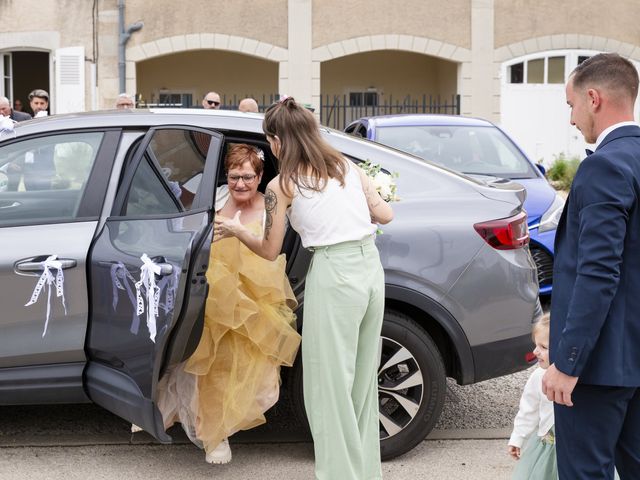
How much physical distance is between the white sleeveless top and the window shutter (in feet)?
54.1

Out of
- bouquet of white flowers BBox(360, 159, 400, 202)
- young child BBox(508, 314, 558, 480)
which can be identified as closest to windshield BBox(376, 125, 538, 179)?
bouquet of white flowers BBox(360, 159, 400, 202)

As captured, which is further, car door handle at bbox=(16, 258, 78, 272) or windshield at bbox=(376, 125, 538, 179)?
windshield at bbox=(376, 125, 538, 179)

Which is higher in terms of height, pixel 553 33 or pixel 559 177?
pixel 553 33

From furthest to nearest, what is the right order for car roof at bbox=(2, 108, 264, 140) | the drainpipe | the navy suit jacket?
the drainpipe
car roof at bbox=(2, 108, 264, 140)
the navy suit jacket

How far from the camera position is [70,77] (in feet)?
63.3

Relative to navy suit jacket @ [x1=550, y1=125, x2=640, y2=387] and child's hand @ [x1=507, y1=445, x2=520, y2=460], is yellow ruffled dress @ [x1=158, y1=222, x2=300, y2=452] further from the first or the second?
navy suit jacket @ [x1=550, y1=125, x2=640, y2=387]

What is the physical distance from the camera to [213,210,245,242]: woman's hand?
154 inches

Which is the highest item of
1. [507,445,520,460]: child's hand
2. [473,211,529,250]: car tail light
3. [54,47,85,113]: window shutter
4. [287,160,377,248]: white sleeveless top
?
[54,47,85,113]: window shutter

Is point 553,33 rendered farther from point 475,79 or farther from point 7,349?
point 7,349

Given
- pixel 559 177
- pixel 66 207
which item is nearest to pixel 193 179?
pixel 66 207

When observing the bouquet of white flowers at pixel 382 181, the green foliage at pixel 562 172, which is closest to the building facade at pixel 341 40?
the green foliage at pixel 562 172

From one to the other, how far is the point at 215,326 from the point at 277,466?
771 millimetres

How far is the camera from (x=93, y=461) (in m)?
4.36

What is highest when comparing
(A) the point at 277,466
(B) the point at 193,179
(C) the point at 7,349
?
(B) the point at 193,179
